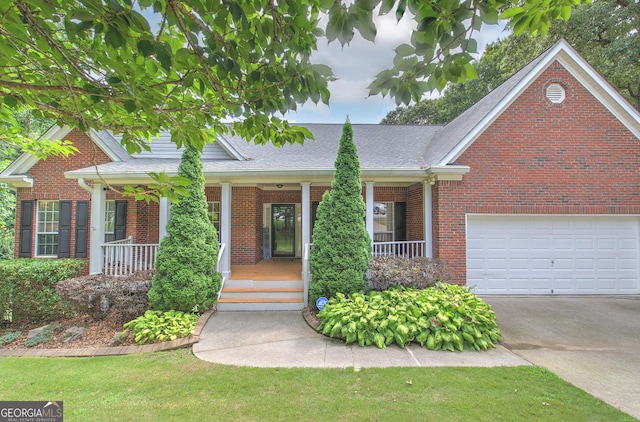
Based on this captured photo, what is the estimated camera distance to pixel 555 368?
4.16 meters

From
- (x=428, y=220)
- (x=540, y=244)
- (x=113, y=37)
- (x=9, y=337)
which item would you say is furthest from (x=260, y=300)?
(x=540, y=244)

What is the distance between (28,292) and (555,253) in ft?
42.4

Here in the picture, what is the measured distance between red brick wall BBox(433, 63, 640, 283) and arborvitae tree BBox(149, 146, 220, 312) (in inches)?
222

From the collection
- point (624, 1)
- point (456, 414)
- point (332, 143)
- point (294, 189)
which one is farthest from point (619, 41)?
point (456, 414)

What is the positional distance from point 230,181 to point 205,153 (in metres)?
1.94

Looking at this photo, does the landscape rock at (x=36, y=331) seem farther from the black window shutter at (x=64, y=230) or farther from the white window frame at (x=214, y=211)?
the white window frame at (x=214, y=211)

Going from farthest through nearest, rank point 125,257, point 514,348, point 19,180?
point 19,180 → point 125,257 → point 514,348

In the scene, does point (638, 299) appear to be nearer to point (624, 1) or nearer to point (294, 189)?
point (294, 189)

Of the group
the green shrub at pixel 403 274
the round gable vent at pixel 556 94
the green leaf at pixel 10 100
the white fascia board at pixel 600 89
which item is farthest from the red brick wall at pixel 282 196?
the green leaf at pixel 10 100

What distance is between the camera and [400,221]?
10.4 m

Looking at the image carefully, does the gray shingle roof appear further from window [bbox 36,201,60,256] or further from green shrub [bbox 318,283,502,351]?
green shrub [bbox 318,283,502,351]

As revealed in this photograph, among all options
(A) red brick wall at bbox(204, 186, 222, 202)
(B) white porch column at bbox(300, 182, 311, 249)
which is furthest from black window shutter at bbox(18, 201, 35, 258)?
(B) white porch column at bbox(300, 182, 311, 249)

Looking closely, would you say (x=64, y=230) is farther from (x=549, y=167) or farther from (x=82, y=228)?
(x=549, y=167)

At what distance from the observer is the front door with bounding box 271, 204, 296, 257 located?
11.2 meters
